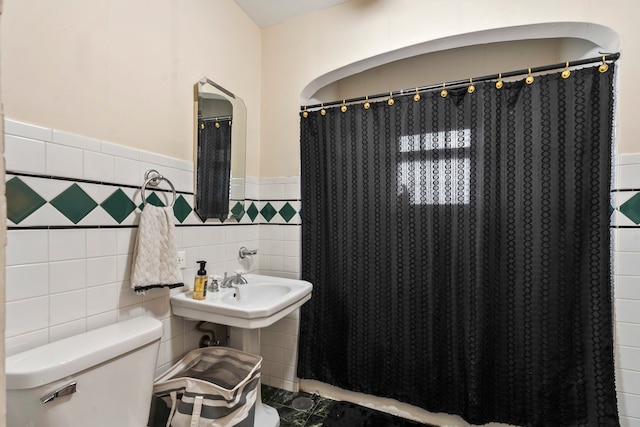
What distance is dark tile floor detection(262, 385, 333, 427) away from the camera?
1671mm

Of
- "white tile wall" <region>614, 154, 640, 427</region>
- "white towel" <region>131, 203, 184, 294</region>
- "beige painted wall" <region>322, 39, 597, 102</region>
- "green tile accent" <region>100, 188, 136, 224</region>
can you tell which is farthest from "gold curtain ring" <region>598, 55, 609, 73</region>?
"green tile accent" <region>100, 188, 136, 224</region>

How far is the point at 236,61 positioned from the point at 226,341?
1.72 m

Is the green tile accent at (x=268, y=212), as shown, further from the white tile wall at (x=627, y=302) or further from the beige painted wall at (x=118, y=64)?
the white tile wall at (x=627, y=302)

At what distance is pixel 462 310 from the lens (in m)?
1.61

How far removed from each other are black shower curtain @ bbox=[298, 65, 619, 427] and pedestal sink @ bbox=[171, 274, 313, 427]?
305mm

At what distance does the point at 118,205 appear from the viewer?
1.21m

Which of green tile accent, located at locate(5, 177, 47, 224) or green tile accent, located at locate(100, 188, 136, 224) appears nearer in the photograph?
green tile accent, located at locate(5, 177, 47, 224)

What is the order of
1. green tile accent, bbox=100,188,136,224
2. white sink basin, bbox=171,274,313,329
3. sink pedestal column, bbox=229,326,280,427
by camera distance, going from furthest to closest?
1. sink pedestal column, bbox=229,326,280,427
2. white sink basin, bbox=171,274,313,329
3. green tile accent, bbox=100,188,136,224

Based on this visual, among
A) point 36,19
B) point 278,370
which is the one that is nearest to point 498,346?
point 278,370

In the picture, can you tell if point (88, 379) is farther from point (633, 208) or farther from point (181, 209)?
point (633, 208)

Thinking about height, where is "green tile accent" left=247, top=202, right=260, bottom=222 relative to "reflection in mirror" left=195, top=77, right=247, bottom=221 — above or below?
below

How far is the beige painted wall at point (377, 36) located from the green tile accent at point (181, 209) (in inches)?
26.4

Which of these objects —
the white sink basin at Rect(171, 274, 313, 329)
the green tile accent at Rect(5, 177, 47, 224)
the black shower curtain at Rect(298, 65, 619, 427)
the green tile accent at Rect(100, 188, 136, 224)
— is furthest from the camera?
the black shower curtain at Rect(298, 65, 619, 427)

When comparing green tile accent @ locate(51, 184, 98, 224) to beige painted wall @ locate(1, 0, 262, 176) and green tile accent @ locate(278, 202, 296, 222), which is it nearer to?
beige painted wall @ locate(1, 0, 262, 176)
